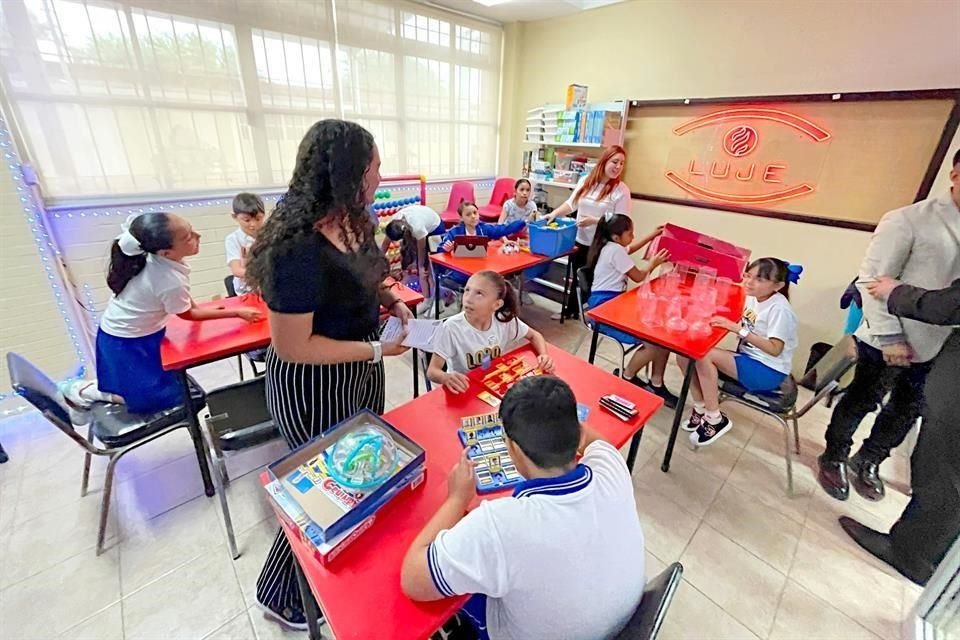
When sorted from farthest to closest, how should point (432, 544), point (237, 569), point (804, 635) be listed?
point (237, 569)
point (804, 635)
point (432, 544)

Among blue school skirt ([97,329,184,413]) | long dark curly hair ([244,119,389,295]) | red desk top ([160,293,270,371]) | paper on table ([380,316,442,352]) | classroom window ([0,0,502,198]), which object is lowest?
blue school skirt ([97,329,184,413])

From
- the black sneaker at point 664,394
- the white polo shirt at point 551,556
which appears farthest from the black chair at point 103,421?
the black sneaker at point 664,394

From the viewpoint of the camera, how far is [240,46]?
10.4ft

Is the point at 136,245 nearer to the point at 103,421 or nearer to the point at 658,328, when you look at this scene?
the point at 103,421

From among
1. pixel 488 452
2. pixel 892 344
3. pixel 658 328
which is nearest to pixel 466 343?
pixel 488 452

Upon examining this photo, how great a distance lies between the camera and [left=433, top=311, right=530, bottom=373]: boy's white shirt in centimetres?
172

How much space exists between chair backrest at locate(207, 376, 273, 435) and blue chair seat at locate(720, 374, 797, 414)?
2.23 m

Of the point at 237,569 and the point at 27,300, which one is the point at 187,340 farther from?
the point at 27,300

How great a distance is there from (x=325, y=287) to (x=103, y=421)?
1387 mm

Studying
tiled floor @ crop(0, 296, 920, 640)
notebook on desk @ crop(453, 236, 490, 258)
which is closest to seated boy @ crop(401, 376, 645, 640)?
tiled floor @ crop(0, 296, 920, 640)

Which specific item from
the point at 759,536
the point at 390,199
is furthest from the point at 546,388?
the point at 390,199

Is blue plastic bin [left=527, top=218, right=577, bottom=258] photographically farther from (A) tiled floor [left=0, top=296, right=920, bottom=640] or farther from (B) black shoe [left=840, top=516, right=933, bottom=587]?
(B) black shoe [left=840, top=516, right=933, bottom=587]

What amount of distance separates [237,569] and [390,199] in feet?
11.4

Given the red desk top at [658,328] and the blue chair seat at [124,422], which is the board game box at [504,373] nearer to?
the red desk top at [658,328]
